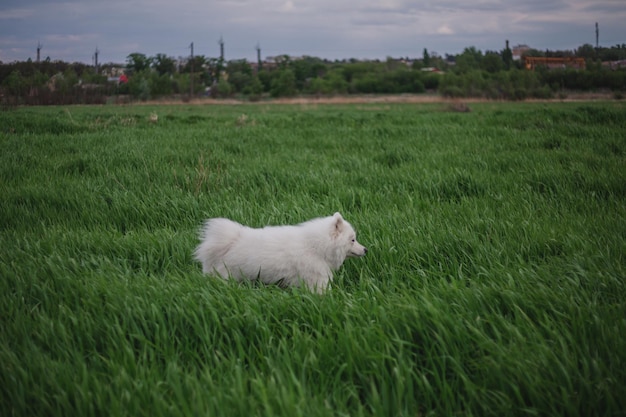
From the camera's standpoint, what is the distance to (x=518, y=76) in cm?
4766

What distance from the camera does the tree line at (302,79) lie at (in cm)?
1919

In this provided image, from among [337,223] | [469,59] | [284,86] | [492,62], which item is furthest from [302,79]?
[337,223]

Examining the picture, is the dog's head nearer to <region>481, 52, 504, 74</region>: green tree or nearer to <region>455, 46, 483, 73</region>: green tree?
<region>455, 46, 483, 73</region>: green tree

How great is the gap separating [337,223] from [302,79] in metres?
97.4

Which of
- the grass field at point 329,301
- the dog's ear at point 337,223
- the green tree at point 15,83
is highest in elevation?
the green tree at point 15,83

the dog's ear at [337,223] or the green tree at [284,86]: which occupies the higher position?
the green tree at [284,86]

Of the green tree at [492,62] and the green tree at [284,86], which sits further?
the green tree at [492,62]

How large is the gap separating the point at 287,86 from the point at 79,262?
75.1 metres

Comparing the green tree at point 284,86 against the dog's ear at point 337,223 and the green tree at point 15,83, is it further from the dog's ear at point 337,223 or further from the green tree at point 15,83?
the dog's ear at point 337,223

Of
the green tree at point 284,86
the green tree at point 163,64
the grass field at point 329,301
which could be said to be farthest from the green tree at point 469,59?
the grass field at point 329,301

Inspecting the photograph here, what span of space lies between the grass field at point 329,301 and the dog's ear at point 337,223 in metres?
0.38

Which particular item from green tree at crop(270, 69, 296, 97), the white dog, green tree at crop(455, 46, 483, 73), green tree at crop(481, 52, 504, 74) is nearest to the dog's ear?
the white dog

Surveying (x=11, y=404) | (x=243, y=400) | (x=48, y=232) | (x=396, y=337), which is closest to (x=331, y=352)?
(x=396, y=337)

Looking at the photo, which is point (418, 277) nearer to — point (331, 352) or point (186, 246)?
point (331, 352)
